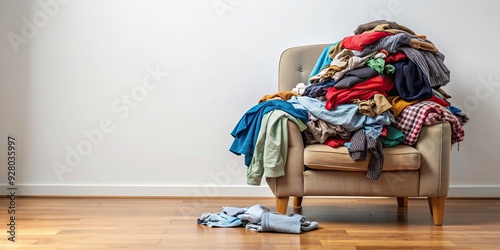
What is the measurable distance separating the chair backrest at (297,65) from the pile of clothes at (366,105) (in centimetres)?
42

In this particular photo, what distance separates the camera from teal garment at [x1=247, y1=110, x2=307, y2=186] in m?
3.15

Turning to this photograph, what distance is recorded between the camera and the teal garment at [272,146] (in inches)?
124

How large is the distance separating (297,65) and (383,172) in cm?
101

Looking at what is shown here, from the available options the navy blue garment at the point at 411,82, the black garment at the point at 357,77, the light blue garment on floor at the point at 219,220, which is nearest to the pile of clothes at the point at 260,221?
the light blue garment on floor at the point at 219,220

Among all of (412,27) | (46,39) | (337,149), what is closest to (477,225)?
(337,149)

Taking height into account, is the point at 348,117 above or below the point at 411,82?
below

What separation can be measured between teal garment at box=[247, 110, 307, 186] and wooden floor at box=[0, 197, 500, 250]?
0.33m

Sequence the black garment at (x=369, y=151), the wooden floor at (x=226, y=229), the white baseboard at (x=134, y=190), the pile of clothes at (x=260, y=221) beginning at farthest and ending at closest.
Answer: the white baseboard at (x=134, y=190) < the black garment at (x=369, y=151) < the pile of clothes at (x=260, y=221) < the wooden floor at (x=226, y=229)

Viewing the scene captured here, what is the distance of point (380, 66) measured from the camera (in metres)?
3.25

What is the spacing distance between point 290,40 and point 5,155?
77.8 inches

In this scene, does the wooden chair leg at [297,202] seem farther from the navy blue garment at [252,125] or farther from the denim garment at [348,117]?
the denim garment at [348,117]

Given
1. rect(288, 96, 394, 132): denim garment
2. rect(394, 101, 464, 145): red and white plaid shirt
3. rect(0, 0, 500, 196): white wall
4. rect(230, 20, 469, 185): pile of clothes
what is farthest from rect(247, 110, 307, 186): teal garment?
rect(0, 0, 500, 196): white wall

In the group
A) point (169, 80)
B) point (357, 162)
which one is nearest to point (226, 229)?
point (357, 162)

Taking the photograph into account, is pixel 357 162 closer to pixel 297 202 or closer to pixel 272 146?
pixel 272 146
